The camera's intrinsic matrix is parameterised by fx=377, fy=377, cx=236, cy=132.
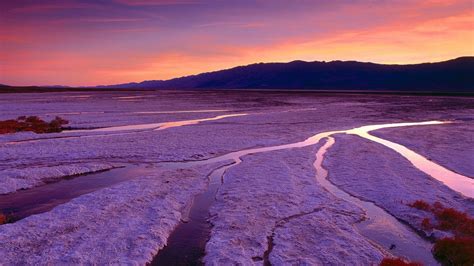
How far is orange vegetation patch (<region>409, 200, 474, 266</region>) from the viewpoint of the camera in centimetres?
904

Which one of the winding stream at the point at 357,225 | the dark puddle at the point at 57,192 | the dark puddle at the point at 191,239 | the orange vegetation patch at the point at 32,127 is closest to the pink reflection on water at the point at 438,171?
the winding stream at the point at 357,225

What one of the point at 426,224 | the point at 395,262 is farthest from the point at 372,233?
the point at 395,262

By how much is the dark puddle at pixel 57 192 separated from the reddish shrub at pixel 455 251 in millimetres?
11752

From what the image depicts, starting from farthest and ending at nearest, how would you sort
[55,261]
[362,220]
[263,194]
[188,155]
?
[188,155], [263,194], [362,220], [55,261]

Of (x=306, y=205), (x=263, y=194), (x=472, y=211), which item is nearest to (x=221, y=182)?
(x=263, y=194)

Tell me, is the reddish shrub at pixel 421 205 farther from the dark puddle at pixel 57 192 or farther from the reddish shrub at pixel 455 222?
the dark puddle at pixel 57 192

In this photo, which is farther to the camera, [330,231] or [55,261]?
[330,231]

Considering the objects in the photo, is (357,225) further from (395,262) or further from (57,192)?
(57,192)

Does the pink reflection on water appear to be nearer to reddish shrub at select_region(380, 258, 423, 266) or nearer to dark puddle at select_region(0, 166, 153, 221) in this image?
reddish shrub at select_region(380, 258, 423, 266)

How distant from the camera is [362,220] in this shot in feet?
38.9

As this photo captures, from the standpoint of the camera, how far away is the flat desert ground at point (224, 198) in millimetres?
9609

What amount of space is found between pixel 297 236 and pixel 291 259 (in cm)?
137

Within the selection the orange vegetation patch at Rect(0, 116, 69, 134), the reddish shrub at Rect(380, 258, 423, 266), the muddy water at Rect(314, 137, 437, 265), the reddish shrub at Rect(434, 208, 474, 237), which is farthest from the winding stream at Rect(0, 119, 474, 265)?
the orange vegetation patch at Rect(0, 116, 69, 134)

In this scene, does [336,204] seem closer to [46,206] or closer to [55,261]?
[55,261]
